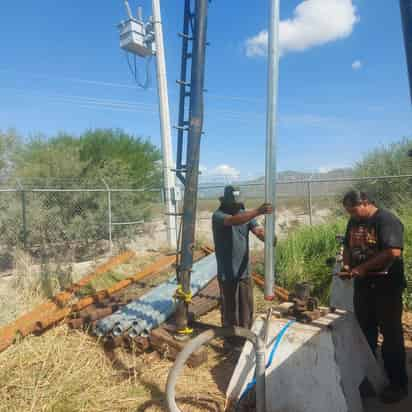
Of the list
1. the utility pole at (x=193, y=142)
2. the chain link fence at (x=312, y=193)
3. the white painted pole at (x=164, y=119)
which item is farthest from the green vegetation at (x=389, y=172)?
the utility pole at (x=193, y=142)

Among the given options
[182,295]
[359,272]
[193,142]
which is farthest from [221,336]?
[193,142]

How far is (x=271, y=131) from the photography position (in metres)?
2.80

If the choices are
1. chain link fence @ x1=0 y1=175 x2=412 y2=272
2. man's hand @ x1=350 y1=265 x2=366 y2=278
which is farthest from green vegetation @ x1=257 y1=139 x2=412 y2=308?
man's hand @ x1=350 y1=265 x2=366 y2=278

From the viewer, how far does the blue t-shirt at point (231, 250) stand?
3.89 meters

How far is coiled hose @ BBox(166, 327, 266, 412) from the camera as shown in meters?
2.47

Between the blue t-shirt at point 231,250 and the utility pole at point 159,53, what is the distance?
5.14m

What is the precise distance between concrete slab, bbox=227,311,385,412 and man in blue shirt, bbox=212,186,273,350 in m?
0.97

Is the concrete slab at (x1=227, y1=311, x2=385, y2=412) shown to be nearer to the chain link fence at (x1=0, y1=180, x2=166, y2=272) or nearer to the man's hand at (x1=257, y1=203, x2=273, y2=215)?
the man's hand at (x1=257, y1=203, x2=273, y2=215)

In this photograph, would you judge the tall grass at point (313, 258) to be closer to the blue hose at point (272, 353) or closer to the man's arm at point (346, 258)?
the man's arm at point (346, 258)

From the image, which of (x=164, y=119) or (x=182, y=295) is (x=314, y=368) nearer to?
(x=182, y=295)

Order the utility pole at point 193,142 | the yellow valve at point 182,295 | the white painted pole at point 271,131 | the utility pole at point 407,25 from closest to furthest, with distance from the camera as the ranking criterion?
the utility pole at point 407,25 < the white painted pole at point 271,131 < the utility pole at point 193,142 < the yellow valve at point 182,295

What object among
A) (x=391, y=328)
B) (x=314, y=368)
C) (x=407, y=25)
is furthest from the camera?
(x=391, y=328)

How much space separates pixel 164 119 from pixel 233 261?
6.32 meters

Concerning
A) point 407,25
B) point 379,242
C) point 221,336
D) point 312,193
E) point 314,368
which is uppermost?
point 407,25
